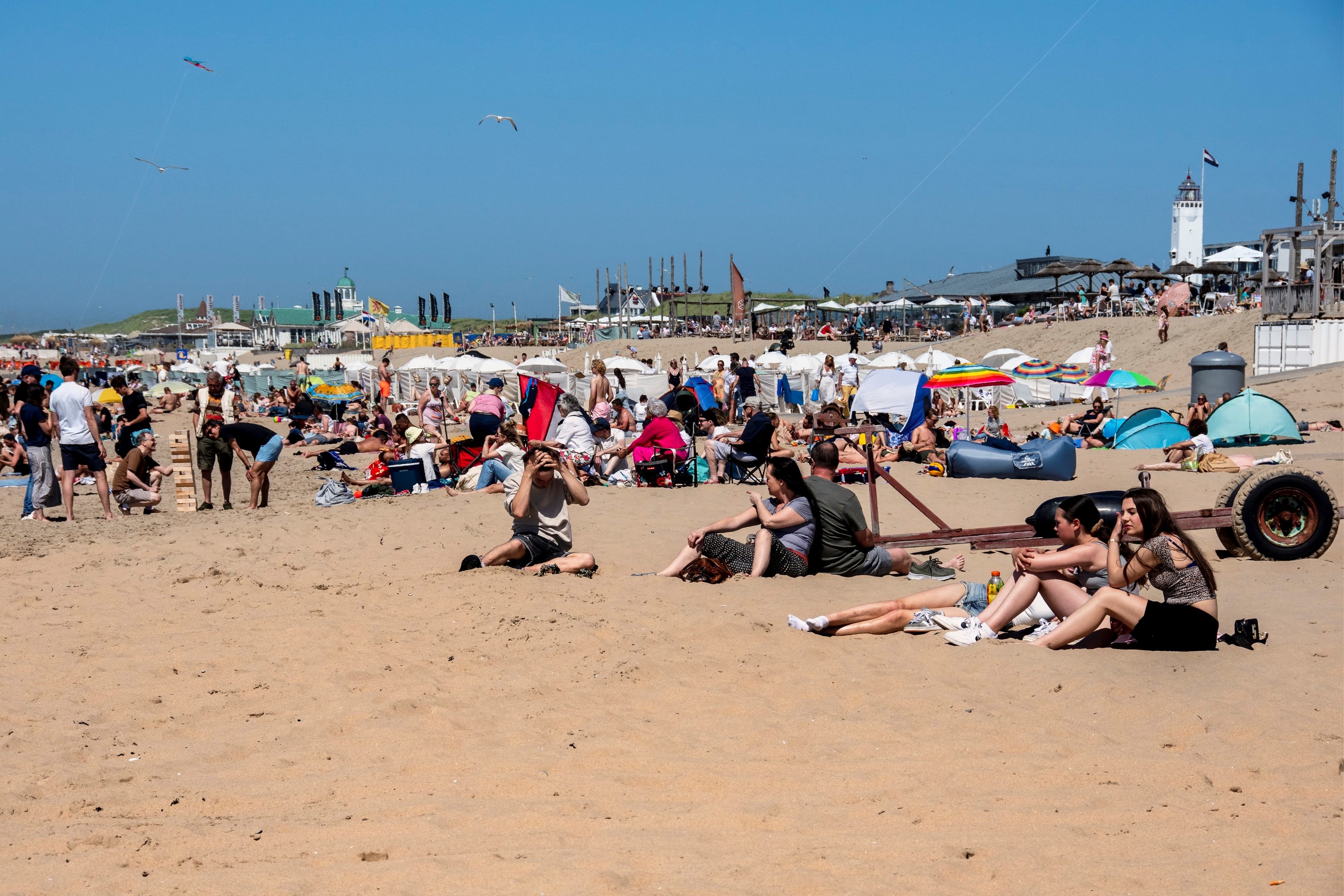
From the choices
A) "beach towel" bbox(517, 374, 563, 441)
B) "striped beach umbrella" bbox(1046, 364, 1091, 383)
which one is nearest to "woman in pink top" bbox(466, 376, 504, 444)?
"beach towel" bbox(517, 374, 563, 441)

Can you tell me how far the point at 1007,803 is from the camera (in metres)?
3.22

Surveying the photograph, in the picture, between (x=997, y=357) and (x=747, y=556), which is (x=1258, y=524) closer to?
(x=747, y=556)

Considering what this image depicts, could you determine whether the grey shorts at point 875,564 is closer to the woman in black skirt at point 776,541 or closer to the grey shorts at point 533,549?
the woman in black skirt at point 776,541

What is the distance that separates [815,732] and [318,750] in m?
1.81

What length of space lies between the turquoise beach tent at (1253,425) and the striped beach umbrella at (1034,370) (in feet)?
19.9

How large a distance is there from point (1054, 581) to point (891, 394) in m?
7.72

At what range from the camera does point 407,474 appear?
33.9ft

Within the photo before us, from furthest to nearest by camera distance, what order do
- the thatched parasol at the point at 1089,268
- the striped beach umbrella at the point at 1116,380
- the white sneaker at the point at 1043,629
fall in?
the thatched parasol at the point at 1089,268, the striped beach umbrella at the point at 1116,380, the white sneaker at the point at 1043,629

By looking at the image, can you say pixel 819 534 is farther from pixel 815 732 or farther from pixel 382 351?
pixel 382 351

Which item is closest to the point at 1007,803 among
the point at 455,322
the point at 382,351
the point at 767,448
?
the point at 767,448

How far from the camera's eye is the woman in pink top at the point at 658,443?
10.2m

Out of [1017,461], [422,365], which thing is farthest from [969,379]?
[422,365]

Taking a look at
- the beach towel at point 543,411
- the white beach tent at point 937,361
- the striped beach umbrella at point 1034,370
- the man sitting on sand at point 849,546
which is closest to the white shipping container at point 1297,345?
the striped beach umbrella at point 1034,370

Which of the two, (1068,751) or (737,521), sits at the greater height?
(737,521)
